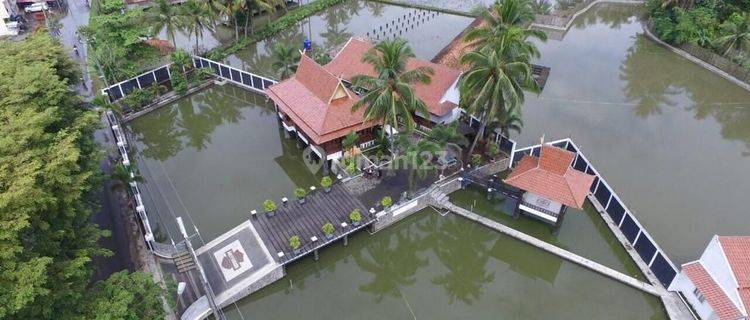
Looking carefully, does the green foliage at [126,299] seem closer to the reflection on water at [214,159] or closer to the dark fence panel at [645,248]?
the reflection on water at [214,159]

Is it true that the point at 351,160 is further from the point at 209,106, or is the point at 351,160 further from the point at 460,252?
the point at 209,106

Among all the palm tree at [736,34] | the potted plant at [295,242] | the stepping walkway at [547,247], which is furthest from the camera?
the palm tree at [736,34]

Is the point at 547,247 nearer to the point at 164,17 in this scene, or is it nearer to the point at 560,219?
the point at 560,219

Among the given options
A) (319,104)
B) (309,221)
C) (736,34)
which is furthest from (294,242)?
(736,34)

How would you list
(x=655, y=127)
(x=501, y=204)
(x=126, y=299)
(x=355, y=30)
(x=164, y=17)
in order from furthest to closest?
(x=355, y=30) < (x=164, y=17) < (x=655, y=127) < (x=501, y=204) < (x=126, y=299)

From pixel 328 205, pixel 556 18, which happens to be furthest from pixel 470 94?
pixel 556 18

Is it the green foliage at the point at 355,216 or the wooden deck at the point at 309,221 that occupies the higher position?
the green foliage at the point at 355,216

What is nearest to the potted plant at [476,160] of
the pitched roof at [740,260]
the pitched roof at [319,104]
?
the pitched roof at [319,104]
